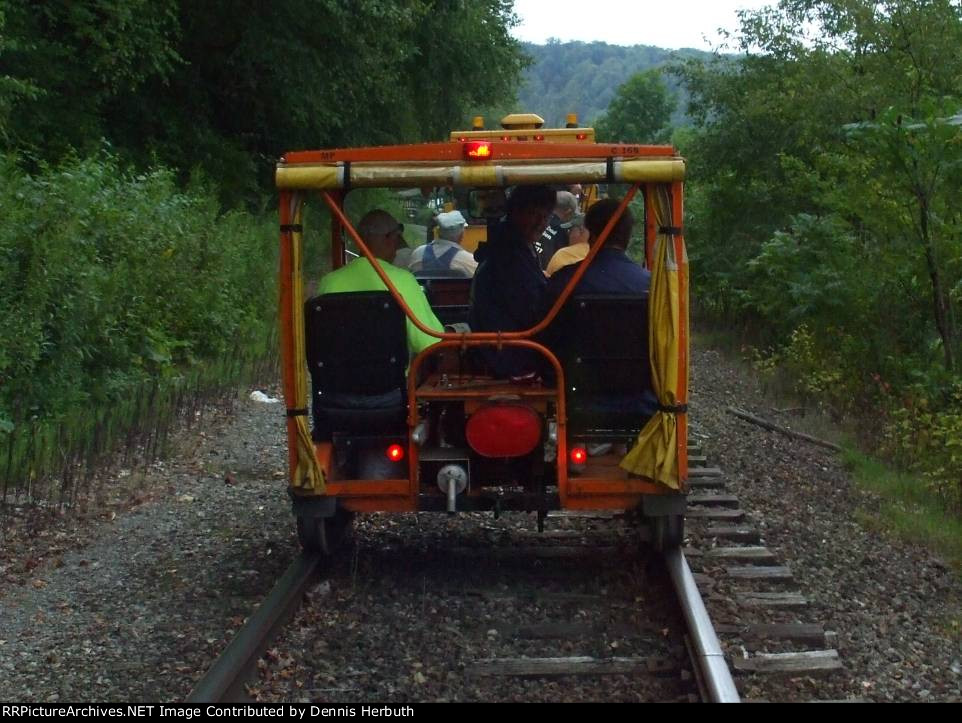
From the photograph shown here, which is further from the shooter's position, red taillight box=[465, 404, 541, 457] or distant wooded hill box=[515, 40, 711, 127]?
distant wooded hill box=[515, 40, 711, 127]

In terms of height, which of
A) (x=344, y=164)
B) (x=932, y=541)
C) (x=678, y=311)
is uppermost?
(x=344, y=164)

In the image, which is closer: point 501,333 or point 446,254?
point 501,333


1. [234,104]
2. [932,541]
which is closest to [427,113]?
[234,104]

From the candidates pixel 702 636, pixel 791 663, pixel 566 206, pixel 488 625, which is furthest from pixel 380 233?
pixel 566 206

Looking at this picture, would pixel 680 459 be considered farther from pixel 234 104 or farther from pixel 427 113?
pixel 427 113

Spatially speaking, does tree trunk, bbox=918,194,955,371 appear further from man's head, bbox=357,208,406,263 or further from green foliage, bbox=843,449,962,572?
man's head, bbox=357,208,406,263

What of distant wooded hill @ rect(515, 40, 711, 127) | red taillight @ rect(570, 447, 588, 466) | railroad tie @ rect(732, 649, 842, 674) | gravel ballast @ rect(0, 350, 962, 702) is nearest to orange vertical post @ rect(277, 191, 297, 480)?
gravel ballast @ rect(0, 350, 962, 702)

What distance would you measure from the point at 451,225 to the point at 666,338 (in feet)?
15.3

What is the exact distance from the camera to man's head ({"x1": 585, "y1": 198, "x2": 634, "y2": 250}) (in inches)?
283

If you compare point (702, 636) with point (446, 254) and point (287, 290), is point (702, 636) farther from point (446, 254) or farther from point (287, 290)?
point (446, 254)

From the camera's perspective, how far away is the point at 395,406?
23.0 feet

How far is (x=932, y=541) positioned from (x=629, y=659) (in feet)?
10.2

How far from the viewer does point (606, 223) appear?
7102 mm

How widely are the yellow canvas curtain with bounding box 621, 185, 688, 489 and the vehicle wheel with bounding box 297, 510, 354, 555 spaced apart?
1853mm
